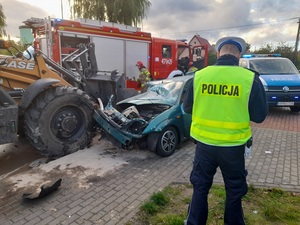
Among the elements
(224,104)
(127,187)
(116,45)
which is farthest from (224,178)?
(116,45)

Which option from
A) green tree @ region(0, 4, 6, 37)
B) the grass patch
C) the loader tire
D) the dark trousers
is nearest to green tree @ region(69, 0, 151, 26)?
green tree @ region(0, 4, 6, 37)

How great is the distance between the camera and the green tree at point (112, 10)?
19391 millimetres

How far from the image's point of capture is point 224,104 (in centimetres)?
231

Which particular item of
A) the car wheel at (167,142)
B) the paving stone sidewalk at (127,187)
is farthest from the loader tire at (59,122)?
the car wheel at (167,142)

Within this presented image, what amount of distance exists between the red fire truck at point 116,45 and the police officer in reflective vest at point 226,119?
25.1 ft

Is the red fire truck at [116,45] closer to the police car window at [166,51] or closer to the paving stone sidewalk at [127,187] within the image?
the police car window at [166,51]

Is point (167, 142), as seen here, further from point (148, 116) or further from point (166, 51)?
point (166, 51)

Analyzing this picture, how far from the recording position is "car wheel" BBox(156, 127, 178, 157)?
487 cm

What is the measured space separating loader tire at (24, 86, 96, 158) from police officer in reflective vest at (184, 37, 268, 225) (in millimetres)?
3092

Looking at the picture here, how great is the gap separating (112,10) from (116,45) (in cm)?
1009

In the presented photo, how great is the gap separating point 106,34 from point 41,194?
26.9 feet

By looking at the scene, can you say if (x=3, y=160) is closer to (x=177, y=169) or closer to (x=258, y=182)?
(x=177, y=169)

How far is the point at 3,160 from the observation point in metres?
4.95

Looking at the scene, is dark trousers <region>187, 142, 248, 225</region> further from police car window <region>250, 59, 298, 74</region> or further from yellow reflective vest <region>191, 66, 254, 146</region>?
police car window <region>250, 59, 298, 74</region>
